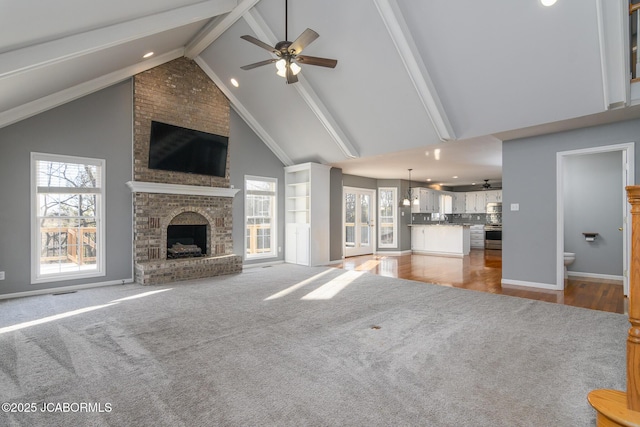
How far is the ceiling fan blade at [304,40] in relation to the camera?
3416 mm

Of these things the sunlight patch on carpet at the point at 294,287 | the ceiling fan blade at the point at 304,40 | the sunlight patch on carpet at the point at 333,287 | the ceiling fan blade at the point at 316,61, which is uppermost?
the ceiling fan blade at the point at 304,40

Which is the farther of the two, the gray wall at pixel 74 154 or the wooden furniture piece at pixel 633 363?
the gray wall at pixel 74 154

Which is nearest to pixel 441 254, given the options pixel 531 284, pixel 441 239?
pixel 441 239

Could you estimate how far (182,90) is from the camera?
6.39 meters

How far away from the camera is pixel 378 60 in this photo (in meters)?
4.61

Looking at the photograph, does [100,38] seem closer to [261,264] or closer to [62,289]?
[62,289]

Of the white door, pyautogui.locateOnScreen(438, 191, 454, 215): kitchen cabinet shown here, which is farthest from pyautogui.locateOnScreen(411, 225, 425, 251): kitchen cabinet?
pyautogui.locateOnScreen(438, 191, 454, 215): kitchen cabinet

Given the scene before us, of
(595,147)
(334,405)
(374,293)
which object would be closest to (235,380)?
(334,405)

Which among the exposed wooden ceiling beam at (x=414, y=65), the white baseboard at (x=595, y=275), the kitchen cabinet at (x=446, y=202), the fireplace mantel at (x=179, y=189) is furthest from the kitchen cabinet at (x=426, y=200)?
the fireplace mantel at (x=179, y=189)

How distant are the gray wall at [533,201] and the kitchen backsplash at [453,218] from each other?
552 cm

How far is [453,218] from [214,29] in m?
10.7

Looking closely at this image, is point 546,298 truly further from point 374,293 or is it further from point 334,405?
point 334,405

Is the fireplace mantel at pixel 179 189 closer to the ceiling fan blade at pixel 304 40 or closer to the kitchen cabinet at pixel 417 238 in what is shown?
the ceiling fan blade at pixel 304 40

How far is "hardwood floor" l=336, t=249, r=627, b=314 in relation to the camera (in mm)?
4496
